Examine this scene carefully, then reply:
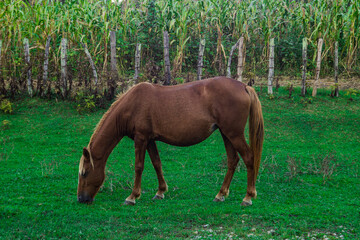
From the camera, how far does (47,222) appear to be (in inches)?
194

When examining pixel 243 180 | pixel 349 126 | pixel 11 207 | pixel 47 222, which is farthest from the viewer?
pixel 349 126

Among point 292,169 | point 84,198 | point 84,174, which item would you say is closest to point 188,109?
point 84,174

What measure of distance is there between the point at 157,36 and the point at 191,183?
8.13 m

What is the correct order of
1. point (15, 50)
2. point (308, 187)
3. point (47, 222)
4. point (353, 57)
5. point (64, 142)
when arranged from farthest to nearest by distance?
point (353, 57) < point (15, 50) < point (64, 142) < point (308, 187) < point (47, 222)

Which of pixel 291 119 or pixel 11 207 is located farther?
pixel 291 119

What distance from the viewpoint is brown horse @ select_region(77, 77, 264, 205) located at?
5.71 m

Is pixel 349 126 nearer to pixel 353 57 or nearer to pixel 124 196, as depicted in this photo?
pixel 353 57

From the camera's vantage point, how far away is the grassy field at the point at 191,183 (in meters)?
4.79

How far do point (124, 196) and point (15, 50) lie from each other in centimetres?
777

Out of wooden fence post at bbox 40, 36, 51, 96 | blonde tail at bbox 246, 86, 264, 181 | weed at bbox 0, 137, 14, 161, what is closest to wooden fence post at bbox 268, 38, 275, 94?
blonde tail at bbox 246, 86, 264, 181

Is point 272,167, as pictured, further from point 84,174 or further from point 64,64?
point 64,64

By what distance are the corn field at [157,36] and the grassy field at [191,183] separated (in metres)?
1.26

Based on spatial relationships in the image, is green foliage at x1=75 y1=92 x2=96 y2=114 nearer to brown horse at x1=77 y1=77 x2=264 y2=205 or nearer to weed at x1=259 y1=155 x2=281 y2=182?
brown horse at x1=77 y1=77 x2=264 y2=205

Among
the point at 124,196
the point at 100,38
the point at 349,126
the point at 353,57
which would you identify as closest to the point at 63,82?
the point at 100,38
